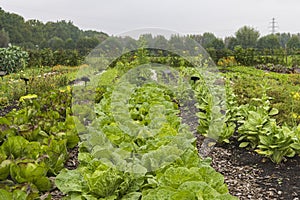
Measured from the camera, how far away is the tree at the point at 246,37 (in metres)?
31.6

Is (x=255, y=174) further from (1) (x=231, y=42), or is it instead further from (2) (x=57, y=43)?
(2) (x=57, y=43)

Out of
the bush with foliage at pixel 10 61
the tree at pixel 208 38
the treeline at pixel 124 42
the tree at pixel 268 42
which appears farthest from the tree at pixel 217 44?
the bush with foliage at pixel 10 61

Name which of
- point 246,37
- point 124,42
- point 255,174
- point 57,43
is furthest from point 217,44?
point 255,174

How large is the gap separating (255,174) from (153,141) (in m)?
1.45

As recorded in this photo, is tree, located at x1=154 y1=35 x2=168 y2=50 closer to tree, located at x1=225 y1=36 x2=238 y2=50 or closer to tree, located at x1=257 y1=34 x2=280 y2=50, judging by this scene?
tree, located at x1=225 y1=36 x2=238 y2=50

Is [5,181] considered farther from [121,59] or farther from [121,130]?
[121,59]

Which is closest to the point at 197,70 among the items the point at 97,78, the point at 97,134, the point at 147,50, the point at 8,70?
the point at 147,50

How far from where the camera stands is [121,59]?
10.9 m

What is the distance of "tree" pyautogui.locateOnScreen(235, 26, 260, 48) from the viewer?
104ft

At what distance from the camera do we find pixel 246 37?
104 feet

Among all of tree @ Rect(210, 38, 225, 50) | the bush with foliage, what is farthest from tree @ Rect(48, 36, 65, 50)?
the bush with foliage

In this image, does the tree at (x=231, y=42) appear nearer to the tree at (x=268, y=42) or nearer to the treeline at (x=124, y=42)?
the treeline at (x=124, y=42)

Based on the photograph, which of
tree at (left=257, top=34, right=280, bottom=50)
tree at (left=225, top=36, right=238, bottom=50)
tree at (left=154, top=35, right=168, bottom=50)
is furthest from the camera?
tree at (left=257, top=34, right=280, bottom=50)

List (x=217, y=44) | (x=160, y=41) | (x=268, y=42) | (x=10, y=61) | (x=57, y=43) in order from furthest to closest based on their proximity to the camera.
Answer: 1. (x=57, y=43)
2. (x=268, y=42)
3. (x=217, y=44)
4. (x=10, y=61)
5. (x=160, y=41)
